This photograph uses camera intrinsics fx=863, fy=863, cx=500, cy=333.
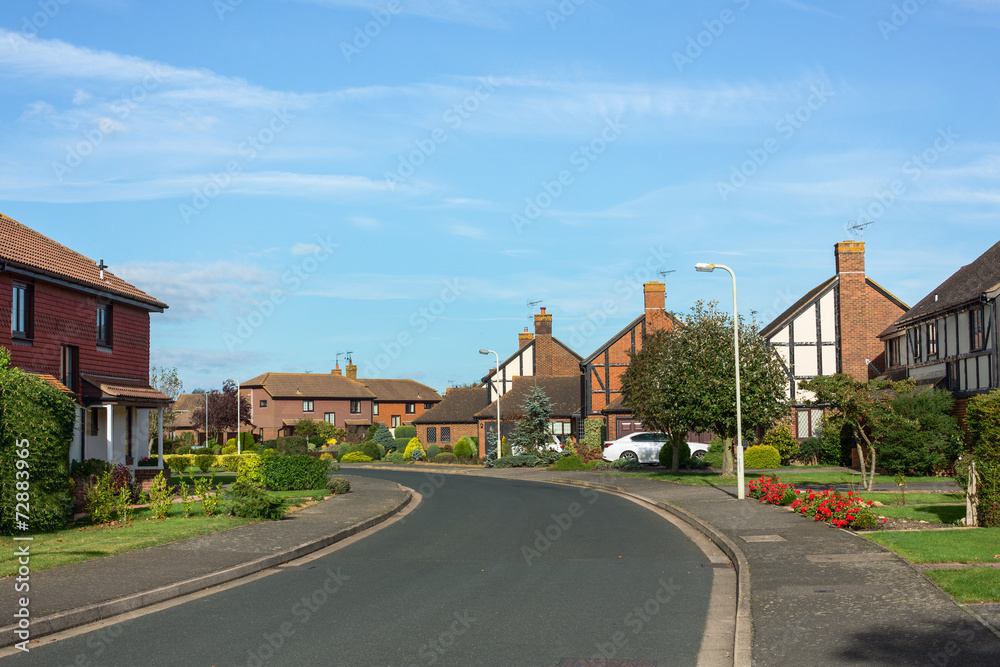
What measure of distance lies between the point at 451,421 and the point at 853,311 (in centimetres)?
3317

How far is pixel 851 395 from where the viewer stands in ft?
73.3

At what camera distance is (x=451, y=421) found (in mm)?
66188

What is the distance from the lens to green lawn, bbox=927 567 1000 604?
30.0 feet

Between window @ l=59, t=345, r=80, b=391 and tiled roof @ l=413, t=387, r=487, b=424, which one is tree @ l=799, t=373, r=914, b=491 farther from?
tiled roof @ l=413, t=387, r=487, b=424

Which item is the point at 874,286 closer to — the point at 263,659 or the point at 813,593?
the point at 813,593

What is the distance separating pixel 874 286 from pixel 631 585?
116ft

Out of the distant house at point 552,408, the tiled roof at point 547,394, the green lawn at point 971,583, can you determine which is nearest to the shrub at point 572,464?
the distant house at point 552,408

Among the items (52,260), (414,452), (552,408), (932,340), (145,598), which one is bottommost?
(414,452)

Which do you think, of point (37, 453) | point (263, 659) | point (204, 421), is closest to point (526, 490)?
point (37, 453)

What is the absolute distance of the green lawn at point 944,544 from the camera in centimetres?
1157

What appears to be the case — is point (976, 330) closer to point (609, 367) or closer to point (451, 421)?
point (609, 367)

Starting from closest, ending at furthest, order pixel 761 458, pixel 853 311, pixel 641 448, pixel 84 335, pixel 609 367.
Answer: pixel 84 335
pixel 761 458
pixel 853 311
pixel 641 448
pixel 609 367

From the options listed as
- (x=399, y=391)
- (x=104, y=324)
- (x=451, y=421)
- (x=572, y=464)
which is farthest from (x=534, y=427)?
(x=399, y=391)

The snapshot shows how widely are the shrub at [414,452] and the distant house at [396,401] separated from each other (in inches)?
1147
